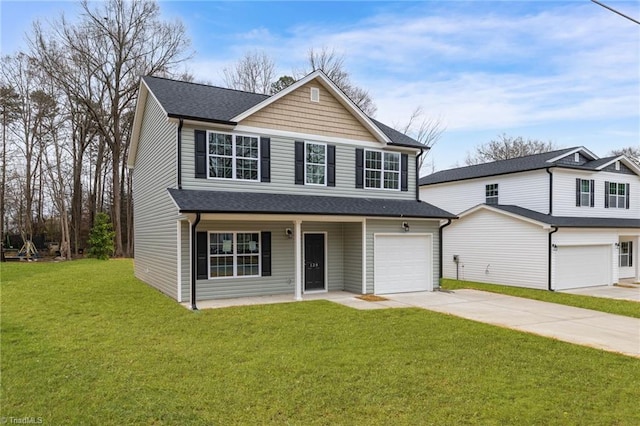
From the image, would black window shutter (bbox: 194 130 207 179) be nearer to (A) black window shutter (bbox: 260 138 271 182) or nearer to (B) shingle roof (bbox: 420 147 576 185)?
(A) black window shutter (bbox: 260 138 271 182)

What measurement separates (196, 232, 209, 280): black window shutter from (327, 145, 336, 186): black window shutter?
15.1 feet

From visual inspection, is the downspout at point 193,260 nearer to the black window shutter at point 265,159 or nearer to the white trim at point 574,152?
the black window shutter at point 265,159

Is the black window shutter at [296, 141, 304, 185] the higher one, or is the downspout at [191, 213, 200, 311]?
the black window shutter at [296, 141, 304, 185]

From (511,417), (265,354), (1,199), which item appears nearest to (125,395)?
(265,354)

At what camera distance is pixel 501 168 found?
2002cm

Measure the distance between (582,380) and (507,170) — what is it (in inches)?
596

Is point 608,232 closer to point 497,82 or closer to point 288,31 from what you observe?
point 497,82

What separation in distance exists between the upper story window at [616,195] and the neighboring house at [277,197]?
11.2 meters

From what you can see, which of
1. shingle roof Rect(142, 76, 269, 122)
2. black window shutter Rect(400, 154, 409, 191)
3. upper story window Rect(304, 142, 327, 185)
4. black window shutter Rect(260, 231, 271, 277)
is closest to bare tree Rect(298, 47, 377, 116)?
black window shutter Rect(400, 154, 409, 191)

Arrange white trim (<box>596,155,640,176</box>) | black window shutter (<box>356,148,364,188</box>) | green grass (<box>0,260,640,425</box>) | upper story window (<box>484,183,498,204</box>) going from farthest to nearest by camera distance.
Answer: upper story window (<box>484,183,498,204</box>)
white trim (<box>596,155,640,176</box>)
black window shutter (<box>356,148,364,188</box>)
green grass (<box>0,260,640,425</box>)

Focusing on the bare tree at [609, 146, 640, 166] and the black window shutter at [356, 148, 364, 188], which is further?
the bare tree at [609, 146, 640, 166]

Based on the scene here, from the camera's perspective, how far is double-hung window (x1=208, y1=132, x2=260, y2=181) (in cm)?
1177

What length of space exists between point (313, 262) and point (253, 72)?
69.2 feet

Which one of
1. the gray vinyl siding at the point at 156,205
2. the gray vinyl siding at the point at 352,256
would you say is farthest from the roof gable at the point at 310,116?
the gray vinyl siding at the point at 352,256
